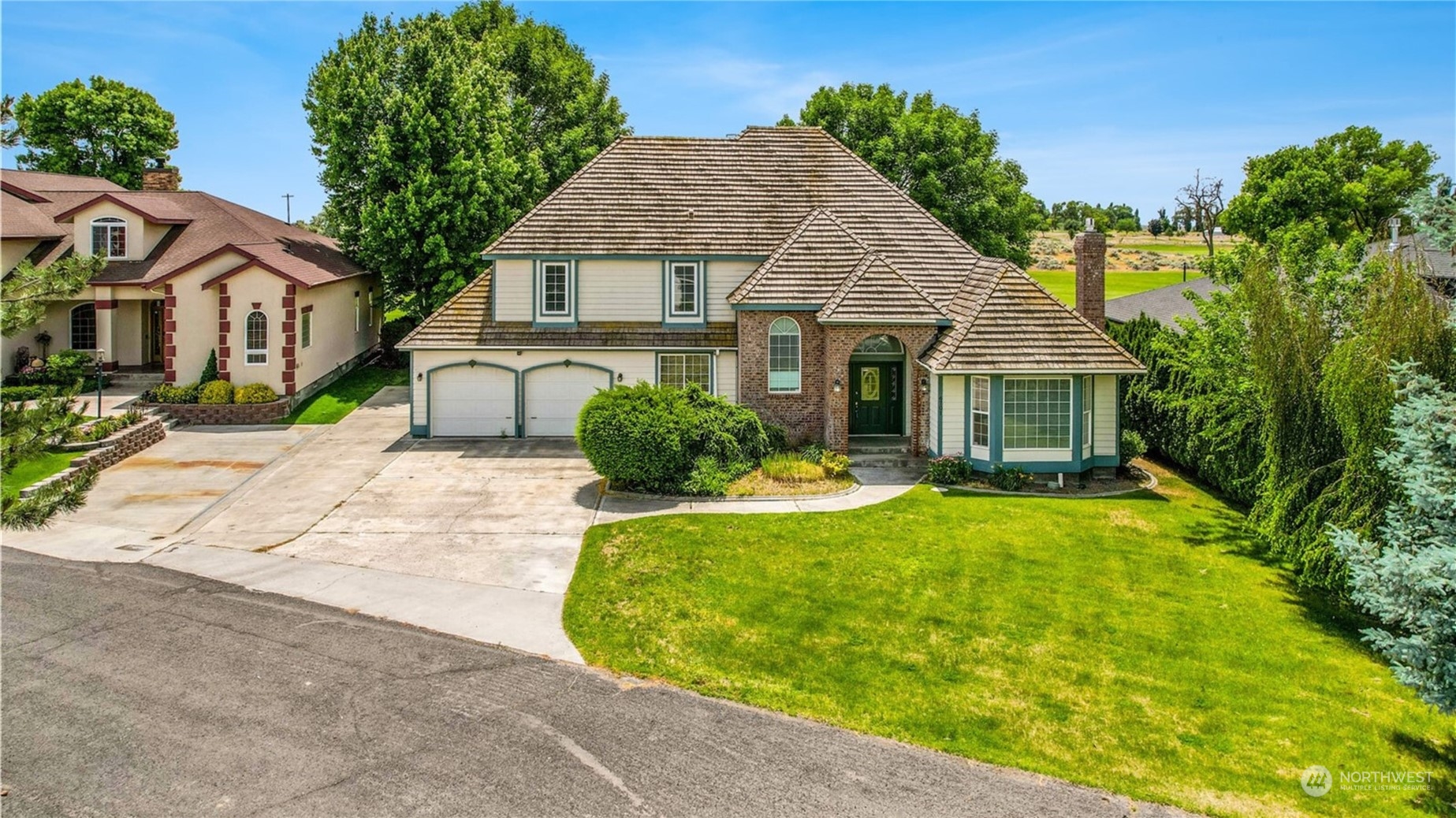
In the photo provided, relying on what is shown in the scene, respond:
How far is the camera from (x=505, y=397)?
998 inches

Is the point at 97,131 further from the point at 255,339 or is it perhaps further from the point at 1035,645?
the point at 1035,645

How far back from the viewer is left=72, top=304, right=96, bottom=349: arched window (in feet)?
100

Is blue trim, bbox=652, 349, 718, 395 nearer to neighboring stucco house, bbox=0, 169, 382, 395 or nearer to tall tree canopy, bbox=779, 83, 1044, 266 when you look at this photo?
neighboring stucco house, bbox=0, 169, 382, 395

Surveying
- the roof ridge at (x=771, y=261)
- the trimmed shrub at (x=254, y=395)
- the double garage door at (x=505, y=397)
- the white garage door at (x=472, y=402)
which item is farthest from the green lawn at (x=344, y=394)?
the roof ridge at (x=771, y=261)

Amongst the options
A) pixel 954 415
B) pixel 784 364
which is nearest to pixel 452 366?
pixel 784 364

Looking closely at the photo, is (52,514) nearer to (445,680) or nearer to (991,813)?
(445,680)

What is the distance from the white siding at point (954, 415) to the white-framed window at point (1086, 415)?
2599 mm

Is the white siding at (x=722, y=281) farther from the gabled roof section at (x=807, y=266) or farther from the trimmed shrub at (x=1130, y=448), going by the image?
the trimmed shrub at (x=1130, y=448)

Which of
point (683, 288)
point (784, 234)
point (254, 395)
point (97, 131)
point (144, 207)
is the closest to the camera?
point (683, 288)

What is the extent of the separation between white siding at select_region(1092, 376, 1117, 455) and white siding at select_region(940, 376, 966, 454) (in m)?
2.97

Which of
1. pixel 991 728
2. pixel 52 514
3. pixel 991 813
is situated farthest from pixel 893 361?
pixel 52 514

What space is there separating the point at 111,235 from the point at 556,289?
55.6 feet

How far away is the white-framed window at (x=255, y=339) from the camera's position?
27375 millimetres

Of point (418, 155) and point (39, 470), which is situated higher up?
point (418, 155)
